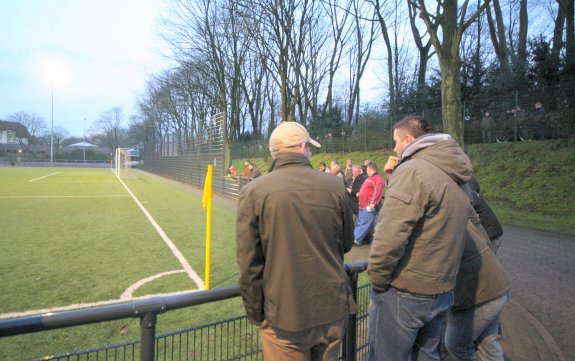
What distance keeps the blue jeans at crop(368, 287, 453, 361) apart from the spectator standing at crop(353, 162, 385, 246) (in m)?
6.33

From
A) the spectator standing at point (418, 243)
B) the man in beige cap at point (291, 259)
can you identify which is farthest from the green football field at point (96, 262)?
the spectator standing at point (418, 243)

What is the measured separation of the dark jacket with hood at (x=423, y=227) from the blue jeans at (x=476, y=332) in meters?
0.47

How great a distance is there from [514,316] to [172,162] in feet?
109

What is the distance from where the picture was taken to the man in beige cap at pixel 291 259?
6.21 feet

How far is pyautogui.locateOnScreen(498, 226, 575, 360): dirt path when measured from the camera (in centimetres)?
457

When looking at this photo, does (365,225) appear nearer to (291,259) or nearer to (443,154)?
(443,154)

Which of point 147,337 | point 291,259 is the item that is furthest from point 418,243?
point 147,337

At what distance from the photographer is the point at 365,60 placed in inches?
1406

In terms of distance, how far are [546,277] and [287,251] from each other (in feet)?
20.2

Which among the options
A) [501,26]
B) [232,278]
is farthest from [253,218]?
[501,26]

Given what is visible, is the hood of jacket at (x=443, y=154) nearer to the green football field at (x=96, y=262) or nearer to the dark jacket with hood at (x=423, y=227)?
the dark jacket with hood at (x=423, y=227)

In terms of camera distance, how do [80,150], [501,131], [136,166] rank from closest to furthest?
[501,131], [136,166], [80,150]

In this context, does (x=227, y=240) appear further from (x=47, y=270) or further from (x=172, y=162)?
(x=172, y=162)

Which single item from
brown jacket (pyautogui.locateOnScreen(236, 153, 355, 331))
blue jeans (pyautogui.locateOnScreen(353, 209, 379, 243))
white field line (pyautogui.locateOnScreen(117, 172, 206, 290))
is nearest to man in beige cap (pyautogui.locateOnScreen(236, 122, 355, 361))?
brown jacket (pyautogui.locateOnScreen(236, 153, 355, 331))
